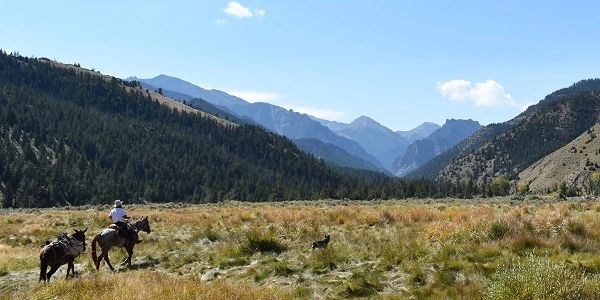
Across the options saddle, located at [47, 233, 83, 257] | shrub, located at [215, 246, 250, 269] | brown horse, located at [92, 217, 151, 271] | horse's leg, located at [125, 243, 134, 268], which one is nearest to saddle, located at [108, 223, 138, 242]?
brown horse, located at [92, 217, 151, 271]

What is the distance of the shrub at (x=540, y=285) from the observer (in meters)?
8.24

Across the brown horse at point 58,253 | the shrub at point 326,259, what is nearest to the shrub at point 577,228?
the shrub at point 326,259

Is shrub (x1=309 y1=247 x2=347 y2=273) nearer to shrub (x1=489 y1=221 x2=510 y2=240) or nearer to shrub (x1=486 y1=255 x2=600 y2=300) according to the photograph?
shrub (x1=489 y1=221 x2=510 y2=240)

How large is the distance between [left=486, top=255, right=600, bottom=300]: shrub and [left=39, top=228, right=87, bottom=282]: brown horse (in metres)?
12.8

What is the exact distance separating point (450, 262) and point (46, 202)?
13622 centimetres

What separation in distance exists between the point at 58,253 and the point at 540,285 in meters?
13.9

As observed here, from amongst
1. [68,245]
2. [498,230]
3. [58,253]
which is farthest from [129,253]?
[498,230]

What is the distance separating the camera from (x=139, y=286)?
11.1 m

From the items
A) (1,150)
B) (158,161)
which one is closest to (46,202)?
(1,150)

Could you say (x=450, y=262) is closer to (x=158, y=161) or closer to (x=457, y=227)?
(x=457, y=227)

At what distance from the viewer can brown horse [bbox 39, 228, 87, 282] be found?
588 inches

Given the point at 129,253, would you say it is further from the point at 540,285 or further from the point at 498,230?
the point at 540,285

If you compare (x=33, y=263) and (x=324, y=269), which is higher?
(x=324, y=269)

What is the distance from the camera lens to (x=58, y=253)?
50.5ft
